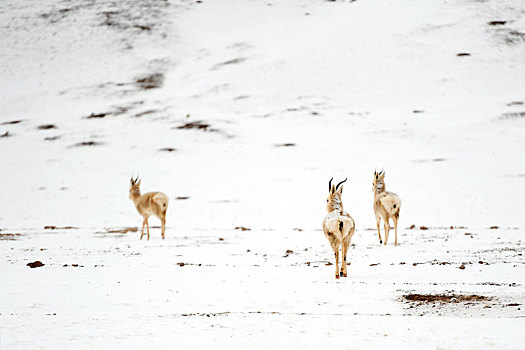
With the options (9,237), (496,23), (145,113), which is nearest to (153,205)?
(9,237)

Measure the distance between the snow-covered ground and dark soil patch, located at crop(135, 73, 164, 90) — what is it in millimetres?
496

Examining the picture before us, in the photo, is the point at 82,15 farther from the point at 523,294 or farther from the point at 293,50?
the point at 523,294

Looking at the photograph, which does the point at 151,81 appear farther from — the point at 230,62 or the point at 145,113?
the point at 145,113

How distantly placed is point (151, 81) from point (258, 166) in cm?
4439

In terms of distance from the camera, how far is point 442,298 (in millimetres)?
7789

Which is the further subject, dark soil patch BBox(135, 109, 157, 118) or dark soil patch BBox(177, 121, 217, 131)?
dark soil patch BBox(135, 109, 157, 118)

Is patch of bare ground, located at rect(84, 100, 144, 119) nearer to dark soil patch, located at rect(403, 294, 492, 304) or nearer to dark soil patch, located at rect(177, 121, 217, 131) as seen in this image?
dark soil patch, located at rect(177, 121, 217, 131)

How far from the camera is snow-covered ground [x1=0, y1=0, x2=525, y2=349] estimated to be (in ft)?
22.9

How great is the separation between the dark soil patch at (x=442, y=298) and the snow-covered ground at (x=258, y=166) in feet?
0.57

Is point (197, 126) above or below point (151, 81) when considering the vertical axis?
above

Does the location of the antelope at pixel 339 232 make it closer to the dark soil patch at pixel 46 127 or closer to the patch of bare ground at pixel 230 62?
the dark soil patch at pixel 46 127

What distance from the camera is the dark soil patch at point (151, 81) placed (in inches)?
2931

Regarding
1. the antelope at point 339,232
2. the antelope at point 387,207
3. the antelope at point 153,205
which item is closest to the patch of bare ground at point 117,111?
the antelope at point 153,205

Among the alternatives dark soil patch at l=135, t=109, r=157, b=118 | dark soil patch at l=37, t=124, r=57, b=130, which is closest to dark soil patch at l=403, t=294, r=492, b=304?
dark soil patch at l=135, t=109, r=157, b=118
